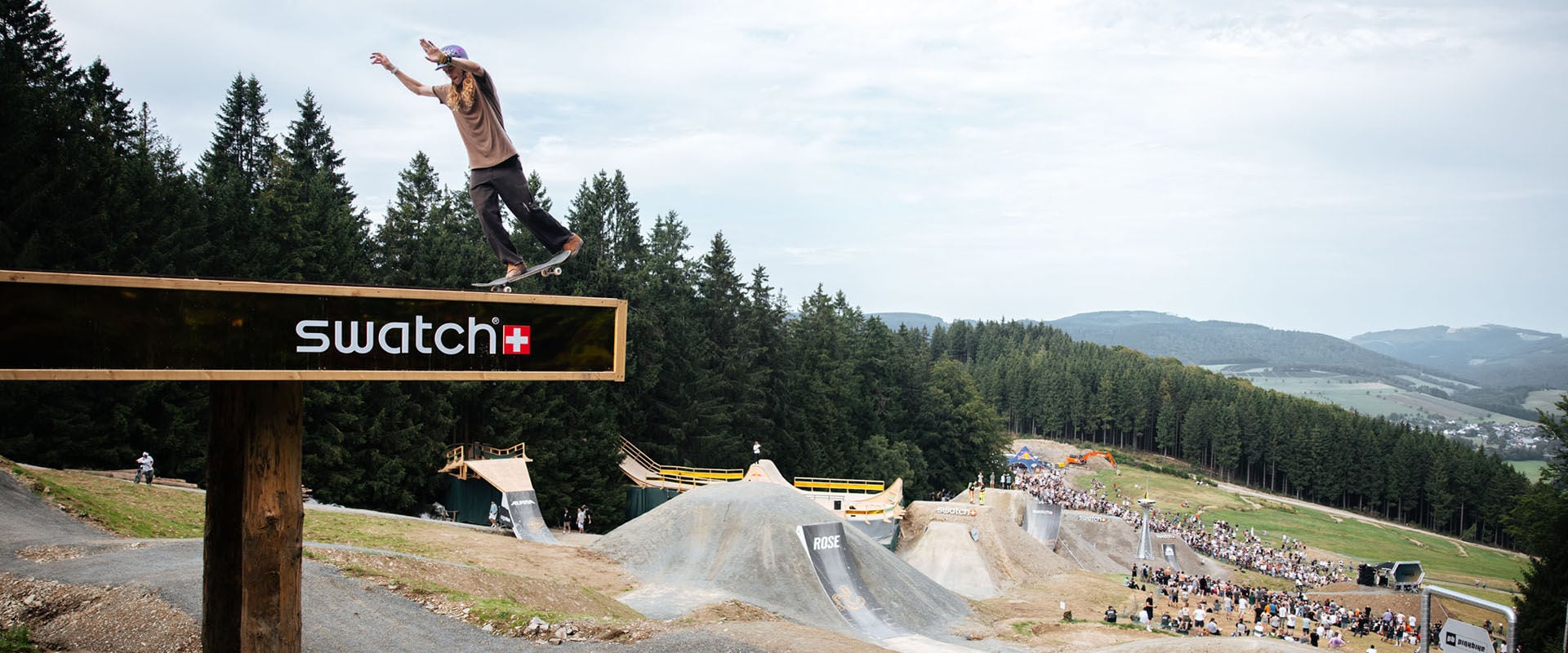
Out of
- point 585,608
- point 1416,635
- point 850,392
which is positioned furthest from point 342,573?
point 850,392

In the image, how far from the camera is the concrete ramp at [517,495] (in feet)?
113

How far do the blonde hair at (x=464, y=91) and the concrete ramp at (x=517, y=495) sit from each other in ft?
87.3

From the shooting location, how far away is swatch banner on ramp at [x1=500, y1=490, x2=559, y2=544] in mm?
34000

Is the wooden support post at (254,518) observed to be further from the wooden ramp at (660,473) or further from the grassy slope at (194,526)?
the wooden ramp at (660,473)

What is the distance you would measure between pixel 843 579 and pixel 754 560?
3.07 meters

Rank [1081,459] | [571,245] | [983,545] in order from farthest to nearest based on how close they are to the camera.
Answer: [1081,459]
[983,545]
[571,245]

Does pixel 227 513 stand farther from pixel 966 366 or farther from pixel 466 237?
pixel 966 366

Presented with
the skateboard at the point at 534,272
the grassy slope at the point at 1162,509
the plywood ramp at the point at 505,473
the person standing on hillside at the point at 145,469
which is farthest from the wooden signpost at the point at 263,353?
the plywood ramp at the point at 505,473

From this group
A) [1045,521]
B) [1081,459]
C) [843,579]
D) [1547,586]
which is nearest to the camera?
[1547,586]

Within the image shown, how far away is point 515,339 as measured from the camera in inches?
273

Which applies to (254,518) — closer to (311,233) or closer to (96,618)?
(96,618)

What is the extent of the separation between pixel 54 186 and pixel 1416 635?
54586 mm

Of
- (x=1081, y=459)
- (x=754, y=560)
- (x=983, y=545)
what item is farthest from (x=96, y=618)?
(x=1081, y=459)

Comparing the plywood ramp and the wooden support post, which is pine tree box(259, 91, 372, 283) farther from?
the wooden support post
